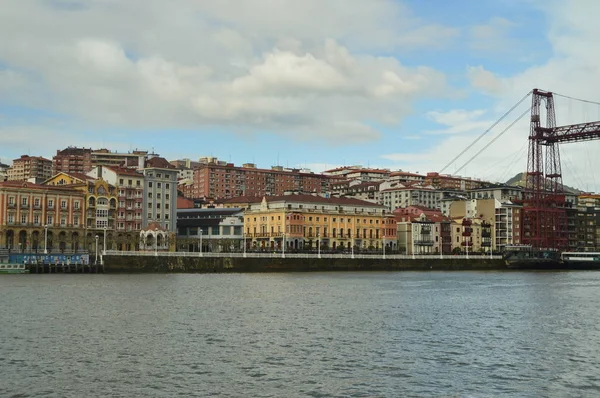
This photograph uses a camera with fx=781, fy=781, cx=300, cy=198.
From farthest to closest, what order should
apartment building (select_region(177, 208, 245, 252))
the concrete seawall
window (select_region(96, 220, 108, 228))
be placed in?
apartment building (select_region(177, 208, 245, 252)) → window (select_region(96, 220, 108, 228)) → the concrete seawall

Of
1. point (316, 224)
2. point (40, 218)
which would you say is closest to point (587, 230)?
point (316, 224)

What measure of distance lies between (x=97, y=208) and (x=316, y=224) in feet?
130

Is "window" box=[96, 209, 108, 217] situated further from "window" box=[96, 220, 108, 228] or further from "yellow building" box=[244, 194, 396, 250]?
"yellow building" box=[244, 194, 396, 250]

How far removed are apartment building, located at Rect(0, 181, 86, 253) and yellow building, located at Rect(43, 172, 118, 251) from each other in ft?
3.43

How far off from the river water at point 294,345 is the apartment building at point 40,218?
170ft

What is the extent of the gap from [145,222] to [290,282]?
5348 cm

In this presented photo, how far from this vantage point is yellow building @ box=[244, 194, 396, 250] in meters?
137

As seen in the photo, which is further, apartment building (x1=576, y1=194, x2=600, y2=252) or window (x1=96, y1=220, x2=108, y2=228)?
apartment building (x1=576, y1=194, x2=600, y2=252)

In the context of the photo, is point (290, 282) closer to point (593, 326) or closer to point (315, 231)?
point (593, 326)

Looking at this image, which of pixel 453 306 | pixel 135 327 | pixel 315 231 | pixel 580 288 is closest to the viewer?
pixel 135 327

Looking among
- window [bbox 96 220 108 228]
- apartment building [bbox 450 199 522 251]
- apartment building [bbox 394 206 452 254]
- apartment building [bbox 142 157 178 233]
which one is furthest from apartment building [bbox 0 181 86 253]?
apartment building [bbox 450 199 522 251]

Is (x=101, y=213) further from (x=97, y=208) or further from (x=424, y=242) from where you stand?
(x=424, y=242)

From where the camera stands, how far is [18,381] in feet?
92.4

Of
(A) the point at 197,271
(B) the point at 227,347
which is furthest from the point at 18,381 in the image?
(A) the point at 197,271
